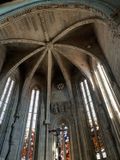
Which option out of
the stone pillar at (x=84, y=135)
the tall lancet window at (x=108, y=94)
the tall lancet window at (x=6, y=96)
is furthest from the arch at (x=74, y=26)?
the stone pillar at (x=84, y=135)

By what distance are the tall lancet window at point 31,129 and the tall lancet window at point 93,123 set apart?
12.0ft

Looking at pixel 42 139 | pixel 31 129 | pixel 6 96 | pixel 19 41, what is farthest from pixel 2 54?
pixel 42 139

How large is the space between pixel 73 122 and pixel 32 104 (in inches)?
136

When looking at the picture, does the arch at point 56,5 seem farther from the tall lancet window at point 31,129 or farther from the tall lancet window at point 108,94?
the tall lancet window at point 31,129

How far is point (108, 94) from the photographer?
11195 millimetres

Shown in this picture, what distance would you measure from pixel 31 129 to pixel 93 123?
411 cm

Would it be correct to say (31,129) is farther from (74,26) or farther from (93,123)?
(74,26)

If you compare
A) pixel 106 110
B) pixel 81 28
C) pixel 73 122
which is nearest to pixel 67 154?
pixel 73 122

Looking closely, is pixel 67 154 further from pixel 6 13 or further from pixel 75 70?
pixel 6 13

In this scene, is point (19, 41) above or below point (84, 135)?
above

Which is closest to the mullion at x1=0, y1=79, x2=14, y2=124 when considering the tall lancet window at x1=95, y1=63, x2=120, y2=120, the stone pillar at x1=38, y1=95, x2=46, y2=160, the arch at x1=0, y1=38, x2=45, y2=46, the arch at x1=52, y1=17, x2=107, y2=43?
the stone pillar at x1=38, y1=95, x2=46, y2=160

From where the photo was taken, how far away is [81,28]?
13.9 m

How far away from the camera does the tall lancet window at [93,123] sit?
1081 centimetres

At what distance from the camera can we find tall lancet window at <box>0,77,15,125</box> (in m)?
12.6
